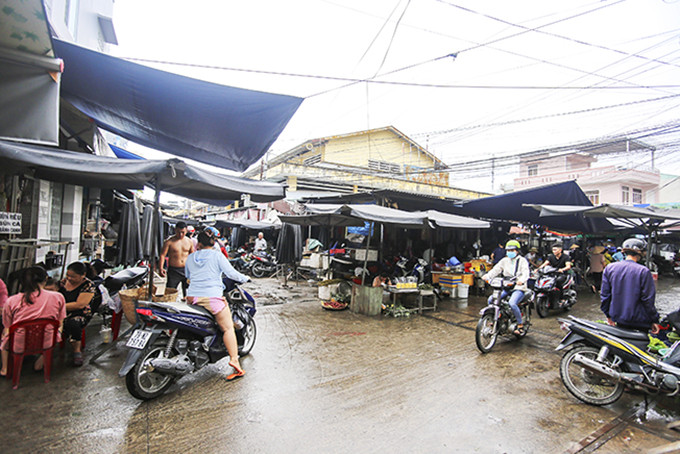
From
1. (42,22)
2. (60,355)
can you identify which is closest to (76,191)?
(60,355)

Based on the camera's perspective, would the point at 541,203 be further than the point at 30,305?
Yes

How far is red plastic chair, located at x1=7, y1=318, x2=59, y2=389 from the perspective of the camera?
346cm

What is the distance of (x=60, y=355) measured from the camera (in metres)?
4.41

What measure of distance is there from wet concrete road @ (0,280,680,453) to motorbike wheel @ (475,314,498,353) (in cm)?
20

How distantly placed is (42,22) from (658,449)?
18.3 ft

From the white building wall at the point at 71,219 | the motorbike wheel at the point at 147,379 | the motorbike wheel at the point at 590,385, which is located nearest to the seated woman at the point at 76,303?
the motorbike wheel at the point at 147,379

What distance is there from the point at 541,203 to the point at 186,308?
397 inches

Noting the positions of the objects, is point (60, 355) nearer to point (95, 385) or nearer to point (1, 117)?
point (95, 385)

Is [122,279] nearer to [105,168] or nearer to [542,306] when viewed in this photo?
[105,168]

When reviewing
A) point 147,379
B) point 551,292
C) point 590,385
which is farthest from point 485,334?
point 147,379

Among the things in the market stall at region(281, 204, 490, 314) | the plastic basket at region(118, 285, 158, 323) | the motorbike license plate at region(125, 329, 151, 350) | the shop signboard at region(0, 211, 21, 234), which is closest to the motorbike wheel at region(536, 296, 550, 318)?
the market stall at region(281, 204, 490, 314)

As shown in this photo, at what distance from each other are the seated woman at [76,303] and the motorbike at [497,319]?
5.28 meters

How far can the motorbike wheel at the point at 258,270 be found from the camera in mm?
14016

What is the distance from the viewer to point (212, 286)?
3959mm
